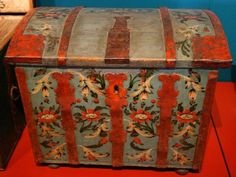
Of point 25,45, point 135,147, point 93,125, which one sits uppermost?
point 25,45

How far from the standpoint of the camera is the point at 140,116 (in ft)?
4.12

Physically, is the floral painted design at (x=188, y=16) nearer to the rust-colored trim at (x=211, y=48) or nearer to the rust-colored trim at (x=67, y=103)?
the rust-colored trim at (x=211, y=48)

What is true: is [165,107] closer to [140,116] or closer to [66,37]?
[140,116]

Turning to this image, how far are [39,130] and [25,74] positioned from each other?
252mm

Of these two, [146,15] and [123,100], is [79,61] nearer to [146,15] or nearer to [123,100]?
[123,100]

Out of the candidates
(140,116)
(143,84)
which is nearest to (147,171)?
(140,116)

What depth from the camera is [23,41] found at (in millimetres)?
1206

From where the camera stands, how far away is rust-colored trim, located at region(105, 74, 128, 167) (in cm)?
119

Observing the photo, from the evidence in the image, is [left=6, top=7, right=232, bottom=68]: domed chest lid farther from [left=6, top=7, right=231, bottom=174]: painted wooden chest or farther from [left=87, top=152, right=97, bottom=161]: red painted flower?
[left=87, top=152, right=97, bottom=161]: red painted flower

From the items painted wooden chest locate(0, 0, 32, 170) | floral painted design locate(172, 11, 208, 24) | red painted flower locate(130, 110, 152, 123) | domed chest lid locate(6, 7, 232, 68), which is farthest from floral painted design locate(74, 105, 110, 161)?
floral painted design locate(172, 11, 208, 24)

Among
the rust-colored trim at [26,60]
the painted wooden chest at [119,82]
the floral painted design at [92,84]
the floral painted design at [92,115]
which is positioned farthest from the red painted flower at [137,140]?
the rust-colored trim at [26,60]

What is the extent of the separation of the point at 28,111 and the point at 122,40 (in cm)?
45

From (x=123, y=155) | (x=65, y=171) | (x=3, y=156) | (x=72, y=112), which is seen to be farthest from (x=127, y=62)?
(x=3, y=156)

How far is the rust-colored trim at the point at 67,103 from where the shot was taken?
1.20 m
